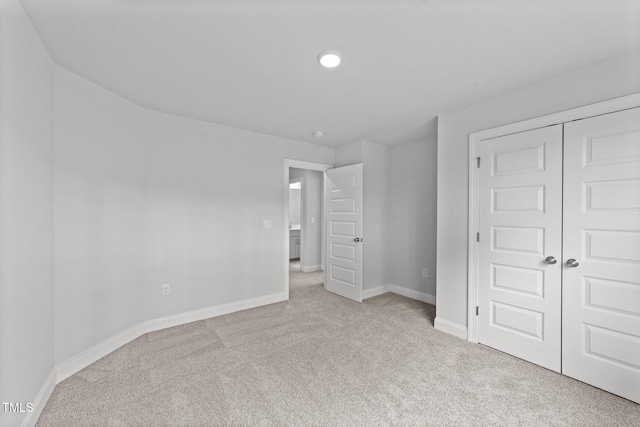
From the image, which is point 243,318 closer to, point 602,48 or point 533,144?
point 533,144

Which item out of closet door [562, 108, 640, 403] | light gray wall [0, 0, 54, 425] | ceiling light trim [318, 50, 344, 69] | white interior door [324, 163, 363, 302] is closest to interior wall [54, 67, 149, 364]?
light gray wall [0, 0, 54, 425]

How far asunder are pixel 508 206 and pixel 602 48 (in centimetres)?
127

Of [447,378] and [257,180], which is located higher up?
[257,180]

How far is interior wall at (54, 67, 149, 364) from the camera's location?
6.97 ft

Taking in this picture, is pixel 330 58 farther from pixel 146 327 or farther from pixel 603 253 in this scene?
pixel 146 327

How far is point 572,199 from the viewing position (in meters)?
2.12

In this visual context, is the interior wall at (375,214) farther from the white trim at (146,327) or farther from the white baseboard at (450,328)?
the white trim at (146,327)

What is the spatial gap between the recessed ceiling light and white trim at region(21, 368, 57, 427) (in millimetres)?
2916

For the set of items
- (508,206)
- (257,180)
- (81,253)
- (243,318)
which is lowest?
(243,318)

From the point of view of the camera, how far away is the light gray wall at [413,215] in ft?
13.1

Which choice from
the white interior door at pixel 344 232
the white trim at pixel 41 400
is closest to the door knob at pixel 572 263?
the white interior door at pixel 344 232

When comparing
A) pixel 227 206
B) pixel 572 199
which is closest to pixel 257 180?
pixel 227 206

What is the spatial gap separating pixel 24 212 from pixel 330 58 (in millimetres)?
2182

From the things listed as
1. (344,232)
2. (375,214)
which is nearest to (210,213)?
(344,232)
